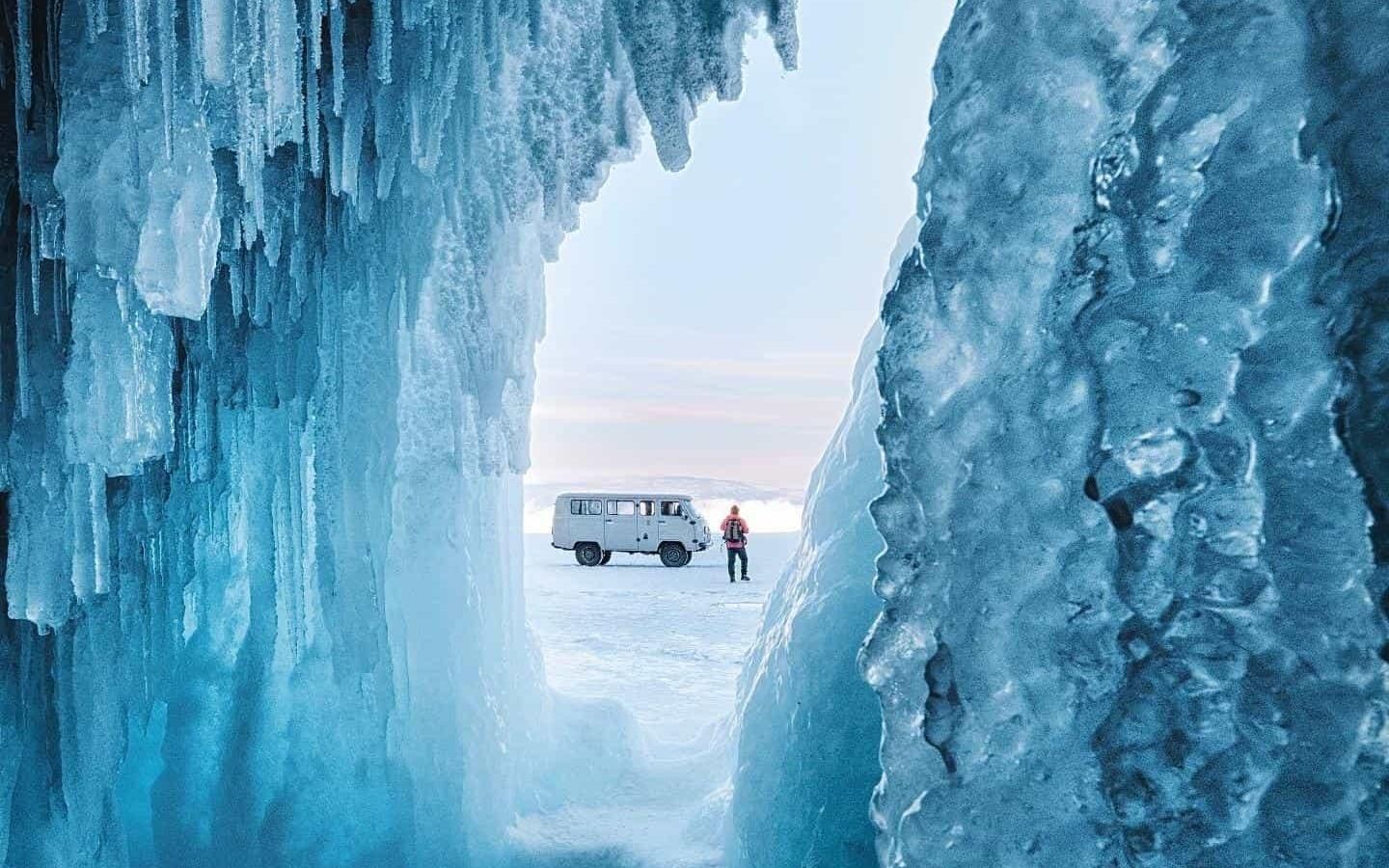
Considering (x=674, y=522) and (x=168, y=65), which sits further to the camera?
(x=674, y=522)

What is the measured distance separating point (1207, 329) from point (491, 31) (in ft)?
10.5

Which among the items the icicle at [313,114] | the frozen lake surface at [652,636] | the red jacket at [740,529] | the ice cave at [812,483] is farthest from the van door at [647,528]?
the icicle at [313,114]

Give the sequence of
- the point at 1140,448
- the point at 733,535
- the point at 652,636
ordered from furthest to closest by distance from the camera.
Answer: the point at 733,535
the point at 652,636
the point at 1140,448

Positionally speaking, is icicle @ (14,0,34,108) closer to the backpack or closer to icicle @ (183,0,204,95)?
icicle @ (183,0,204,95)

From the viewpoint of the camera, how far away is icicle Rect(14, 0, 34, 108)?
3008 mm

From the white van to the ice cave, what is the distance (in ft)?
33.3

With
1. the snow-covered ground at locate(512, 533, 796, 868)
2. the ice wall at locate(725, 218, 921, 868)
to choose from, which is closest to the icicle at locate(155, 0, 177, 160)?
the ice wall at locate(725, 218, 921, 868)

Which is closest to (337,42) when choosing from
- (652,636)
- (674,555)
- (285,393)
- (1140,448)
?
(285,393)

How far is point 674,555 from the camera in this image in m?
17.0

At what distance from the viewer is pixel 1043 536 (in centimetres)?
204

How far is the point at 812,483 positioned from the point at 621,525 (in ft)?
38.3

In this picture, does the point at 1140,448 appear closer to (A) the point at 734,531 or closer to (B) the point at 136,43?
(B) the point at 136,43

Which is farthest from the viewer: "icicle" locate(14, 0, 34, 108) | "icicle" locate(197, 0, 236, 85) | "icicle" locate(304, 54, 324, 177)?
"icicle" locate(304, 54, 324, 177)

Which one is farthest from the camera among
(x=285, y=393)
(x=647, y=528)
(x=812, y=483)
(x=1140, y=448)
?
(x=647, y=528)
